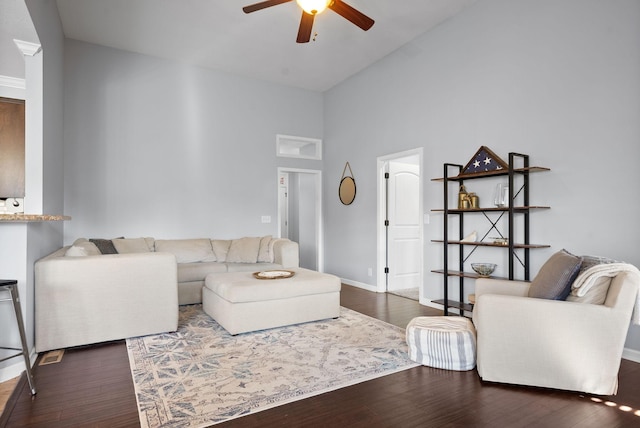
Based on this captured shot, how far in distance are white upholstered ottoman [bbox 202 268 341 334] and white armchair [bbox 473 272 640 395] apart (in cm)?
173

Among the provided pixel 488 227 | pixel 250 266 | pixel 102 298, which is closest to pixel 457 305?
pixel 488 227

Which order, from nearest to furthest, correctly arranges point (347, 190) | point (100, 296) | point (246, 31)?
1. point (100, 296)
2. point (246, 31)
3. point (347, 190)

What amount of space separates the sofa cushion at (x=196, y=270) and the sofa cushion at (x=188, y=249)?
0.24 metres

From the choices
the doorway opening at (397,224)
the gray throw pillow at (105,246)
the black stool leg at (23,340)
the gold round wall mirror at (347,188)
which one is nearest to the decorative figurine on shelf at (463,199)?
the doorway opening at (397,224)

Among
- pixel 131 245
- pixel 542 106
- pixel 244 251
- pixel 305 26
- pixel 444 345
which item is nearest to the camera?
pixel 444 345

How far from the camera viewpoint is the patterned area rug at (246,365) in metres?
2.17

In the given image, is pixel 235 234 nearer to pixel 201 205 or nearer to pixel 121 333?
pixel 201 205

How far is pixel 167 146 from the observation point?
220 inches

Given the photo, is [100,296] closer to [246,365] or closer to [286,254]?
[246,365]

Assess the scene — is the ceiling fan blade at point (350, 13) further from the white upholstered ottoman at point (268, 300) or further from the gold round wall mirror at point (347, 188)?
the gold round wall mirror at point (347, 188)

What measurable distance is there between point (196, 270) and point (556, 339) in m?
3.89

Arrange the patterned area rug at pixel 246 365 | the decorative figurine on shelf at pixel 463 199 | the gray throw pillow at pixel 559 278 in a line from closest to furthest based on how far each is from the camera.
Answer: the patterned area rug at pixel 246 365 → the gray throw pillow at pixel 559 278 → the decorative figurine on shelf at pixel 463 199

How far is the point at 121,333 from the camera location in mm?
3250

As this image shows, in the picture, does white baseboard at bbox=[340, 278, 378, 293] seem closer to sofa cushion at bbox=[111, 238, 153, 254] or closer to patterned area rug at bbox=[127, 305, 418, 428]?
patterned area rug at bbox=[127, 305, 418, 428]
